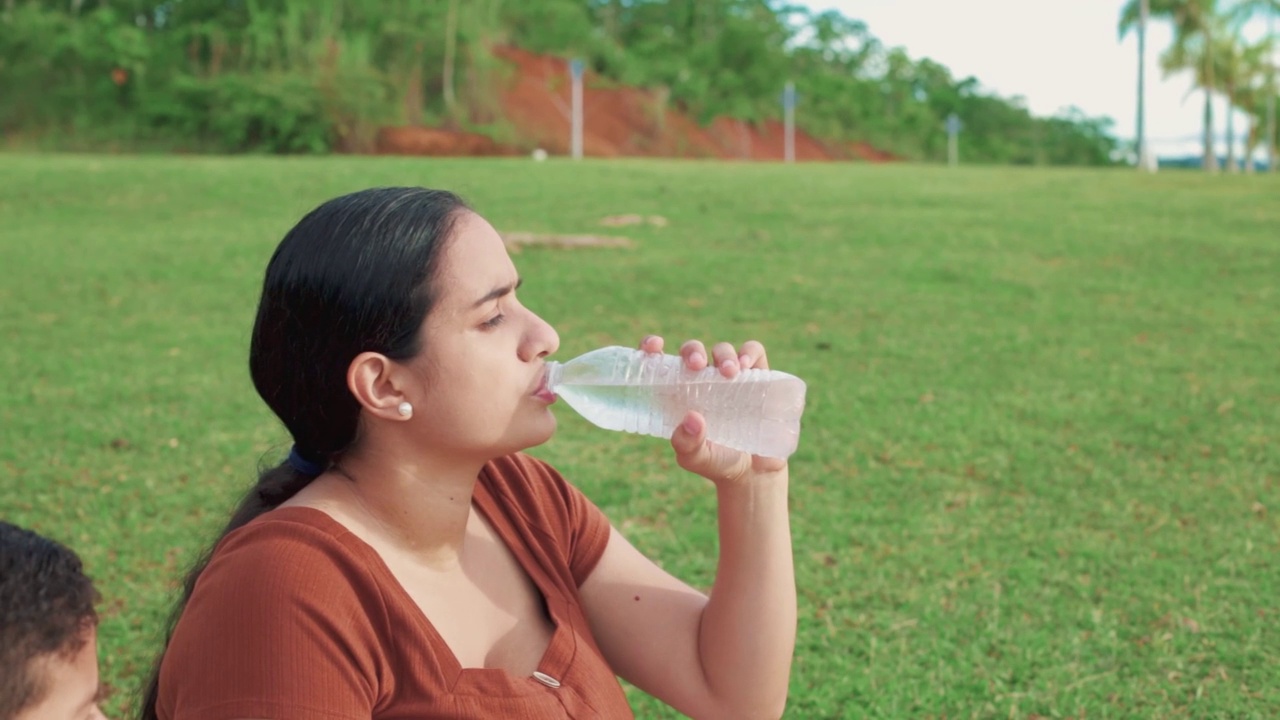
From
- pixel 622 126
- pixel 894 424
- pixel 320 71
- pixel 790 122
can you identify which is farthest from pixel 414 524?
pixel 622 126

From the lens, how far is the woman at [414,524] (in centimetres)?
156

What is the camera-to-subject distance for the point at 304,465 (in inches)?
73.1

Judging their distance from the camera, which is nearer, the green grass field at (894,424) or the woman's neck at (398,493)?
the woman's neck at (398,493)

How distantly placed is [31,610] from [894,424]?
4.36 metres

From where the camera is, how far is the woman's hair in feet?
5.59

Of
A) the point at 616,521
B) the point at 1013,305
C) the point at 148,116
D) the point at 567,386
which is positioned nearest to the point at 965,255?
the point at 1013,305

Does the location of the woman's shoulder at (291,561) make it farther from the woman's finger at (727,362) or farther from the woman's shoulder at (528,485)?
the woman's finger at (727,362)

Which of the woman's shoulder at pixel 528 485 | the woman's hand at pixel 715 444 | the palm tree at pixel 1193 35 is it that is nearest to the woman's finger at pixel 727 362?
the woman's hand at pixel 715 444

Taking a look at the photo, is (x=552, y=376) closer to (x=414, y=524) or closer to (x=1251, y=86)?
(x=414, y=524)

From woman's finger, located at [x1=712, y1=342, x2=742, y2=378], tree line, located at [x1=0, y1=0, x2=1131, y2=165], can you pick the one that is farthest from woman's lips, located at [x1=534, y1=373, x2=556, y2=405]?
tree line, located at [x1=0, y1=0, x2=1131, y2=165]

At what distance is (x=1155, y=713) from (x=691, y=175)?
14203mm

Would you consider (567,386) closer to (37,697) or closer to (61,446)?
(37,697)

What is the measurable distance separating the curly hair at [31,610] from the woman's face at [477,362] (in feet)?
1.99

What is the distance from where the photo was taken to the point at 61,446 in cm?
538
